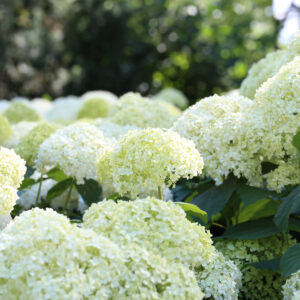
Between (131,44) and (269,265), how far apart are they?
956cm

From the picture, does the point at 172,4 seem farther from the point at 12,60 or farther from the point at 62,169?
the point at 62,169

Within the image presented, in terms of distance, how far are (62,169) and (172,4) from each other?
939 centimetres

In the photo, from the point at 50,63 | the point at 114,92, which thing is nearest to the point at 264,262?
the point at 114,92

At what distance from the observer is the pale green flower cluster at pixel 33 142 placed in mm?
2607

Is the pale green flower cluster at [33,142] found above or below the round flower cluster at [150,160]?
below

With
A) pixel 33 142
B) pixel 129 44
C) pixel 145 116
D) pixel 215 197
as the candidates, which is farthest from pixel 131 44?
pixel 215 197

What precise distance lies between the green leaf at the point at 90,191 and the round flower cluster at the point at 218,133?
44cm

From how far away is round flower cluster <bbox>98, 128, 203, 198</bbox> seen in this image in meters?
1.84

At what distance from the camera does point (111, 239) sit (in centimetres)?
155

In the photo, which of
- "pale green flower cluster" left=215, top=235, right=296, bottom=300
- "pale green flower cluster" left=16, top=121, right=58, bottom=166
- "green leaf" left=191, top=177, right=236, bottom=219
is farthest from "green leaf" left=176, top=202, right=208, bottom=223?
"pale green flower cluster" left=16, top=121, right=58, bottom=166

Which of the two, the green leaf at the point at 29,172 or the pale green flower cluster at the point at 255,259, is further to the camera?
the green leaf at the point at 29,172

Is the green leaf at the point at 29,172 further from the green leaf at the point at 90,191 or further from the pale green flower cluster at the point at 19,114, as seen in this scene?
the pale green flower cluster at the point at 19,114

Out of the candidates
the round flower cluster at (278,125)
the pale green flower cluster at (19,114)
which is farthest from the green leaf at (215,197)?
the pale green flower cluster at (19,114)

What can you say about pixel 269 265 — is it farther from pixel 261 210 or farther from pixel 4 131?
pixel 4 131
